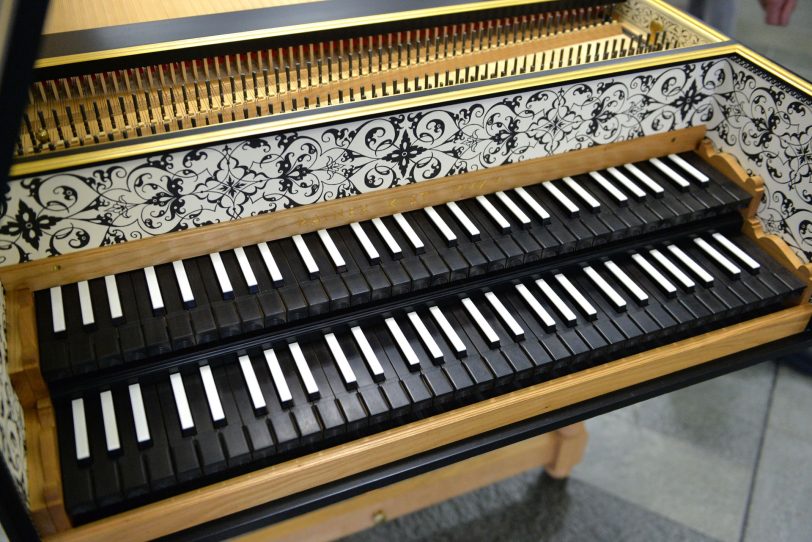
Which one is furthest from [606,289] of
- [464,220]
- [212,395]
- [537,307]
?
[212,395]

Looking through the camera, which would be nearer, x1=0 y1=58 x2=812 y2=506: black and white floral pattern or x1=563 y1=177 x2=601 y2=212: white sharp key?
x1=0 y1=58 x2=812 y2=506: black and white floral pattern

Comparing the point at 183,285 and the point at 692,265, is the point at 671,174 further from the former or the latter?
the point at 183,285

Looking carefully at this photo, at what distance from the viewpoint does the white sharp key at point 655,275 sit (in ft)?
7.09

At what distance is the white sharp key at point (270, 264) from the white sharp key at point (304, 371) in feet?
0.54

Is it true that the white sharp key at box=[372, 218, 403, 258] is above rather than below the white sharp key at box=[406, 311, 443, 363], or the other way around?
above

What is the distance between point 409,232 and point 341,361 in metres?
0.44

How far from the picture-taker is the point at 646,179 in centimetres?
240

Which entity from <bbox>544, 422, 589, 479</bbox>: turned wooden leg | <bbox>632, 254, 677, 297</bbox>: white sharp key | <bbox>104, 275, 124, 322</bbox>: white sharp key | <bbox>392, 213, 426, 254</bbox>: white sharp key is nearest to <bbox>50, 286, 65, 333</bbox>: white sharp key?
<bbox>104, 275, 124, 322</bbox>: white sharp key

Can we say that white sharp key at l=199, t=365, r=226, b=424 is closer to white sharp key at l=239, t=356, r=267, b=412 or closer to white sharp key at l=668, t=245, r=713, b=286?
white sharp key at l=239, t=356, r=267, b=412

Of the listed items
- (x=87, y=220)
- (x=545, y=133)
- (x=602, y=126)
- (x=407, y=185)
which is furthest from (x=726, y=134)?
(x=87, y=220)

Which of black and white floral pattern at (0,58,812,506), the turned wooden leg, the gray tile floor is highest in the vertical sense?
black and white floral pattern at (0,58,812,506)

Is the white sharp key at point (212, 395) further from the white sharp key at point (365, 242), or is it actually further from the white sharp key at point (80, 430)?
the white sharp key at point (365, 242)

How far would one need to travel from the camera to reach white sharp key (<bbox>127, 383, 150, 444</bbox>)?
1.71m

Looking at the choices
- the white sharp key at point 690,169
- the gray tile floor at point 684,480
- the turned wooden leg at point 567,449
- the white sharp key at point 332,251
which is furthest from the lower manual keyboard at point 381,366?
the gray tile floor at point 684,480
